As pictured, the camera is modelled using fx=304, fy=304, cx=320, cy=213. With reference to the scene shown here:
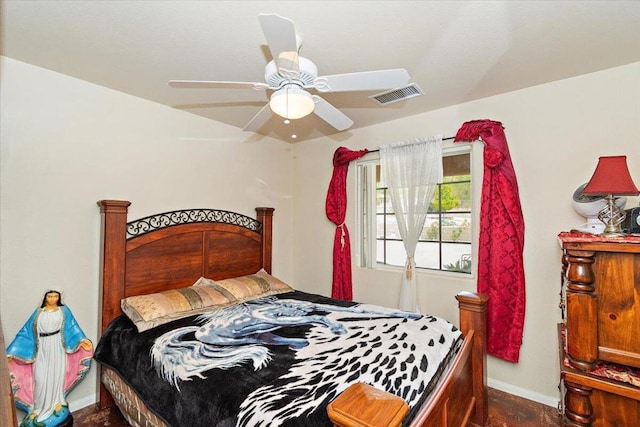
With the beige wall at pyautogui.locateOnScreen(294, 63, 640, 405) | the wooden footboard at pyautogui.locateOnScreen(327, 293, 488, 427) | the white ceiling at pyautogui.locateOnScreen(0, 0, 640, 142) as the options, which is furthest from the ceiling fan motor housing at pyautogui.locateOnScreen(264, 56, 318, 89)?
the beige wall at pyautogui.locateOnScreen(294, 63, 640, 405)

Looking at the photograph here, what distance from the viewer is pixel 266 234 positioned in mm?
3721

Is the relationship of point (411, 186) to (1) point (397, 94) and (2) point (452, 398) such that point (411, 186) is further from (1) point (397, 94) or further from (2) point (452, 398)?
(2) point (452, 398)

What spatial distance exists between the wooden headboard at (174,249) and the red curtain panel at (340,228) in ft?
2.65

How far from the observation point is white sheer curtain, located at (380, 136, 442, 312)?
3.03 metres

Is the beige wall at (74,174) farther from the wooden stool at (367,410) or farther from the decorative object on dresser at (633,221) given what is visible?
the decorative object on dresser at (633,221)

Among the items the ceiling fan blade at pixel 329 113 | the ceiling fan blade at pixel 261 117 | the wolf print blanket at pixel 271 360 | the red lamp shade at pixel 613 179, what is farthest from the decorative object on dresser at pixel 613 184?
the ceiling fan blade at pixel 261 117

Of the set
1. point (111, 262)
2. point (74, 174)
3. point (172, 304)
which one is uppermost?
point (74, 174)

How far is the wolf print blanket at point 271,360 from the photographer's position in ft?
4.42

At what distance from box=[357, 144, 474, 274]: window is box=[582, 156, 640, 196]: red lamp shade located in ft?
4.09

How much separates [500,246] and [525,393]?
4.06 feet

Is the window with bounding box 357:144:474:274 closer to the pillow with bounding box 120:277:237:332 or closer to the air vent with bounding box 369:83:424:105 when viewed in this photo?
the air vent with bounding box 369:83:424:105

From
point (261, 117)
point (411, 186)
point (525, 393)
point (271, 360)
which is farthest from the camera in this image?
point (411, 186)

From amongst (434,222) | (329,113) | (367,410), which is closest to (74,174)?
(329,113)

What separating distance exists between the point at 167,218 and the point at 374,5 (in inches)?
97.3
